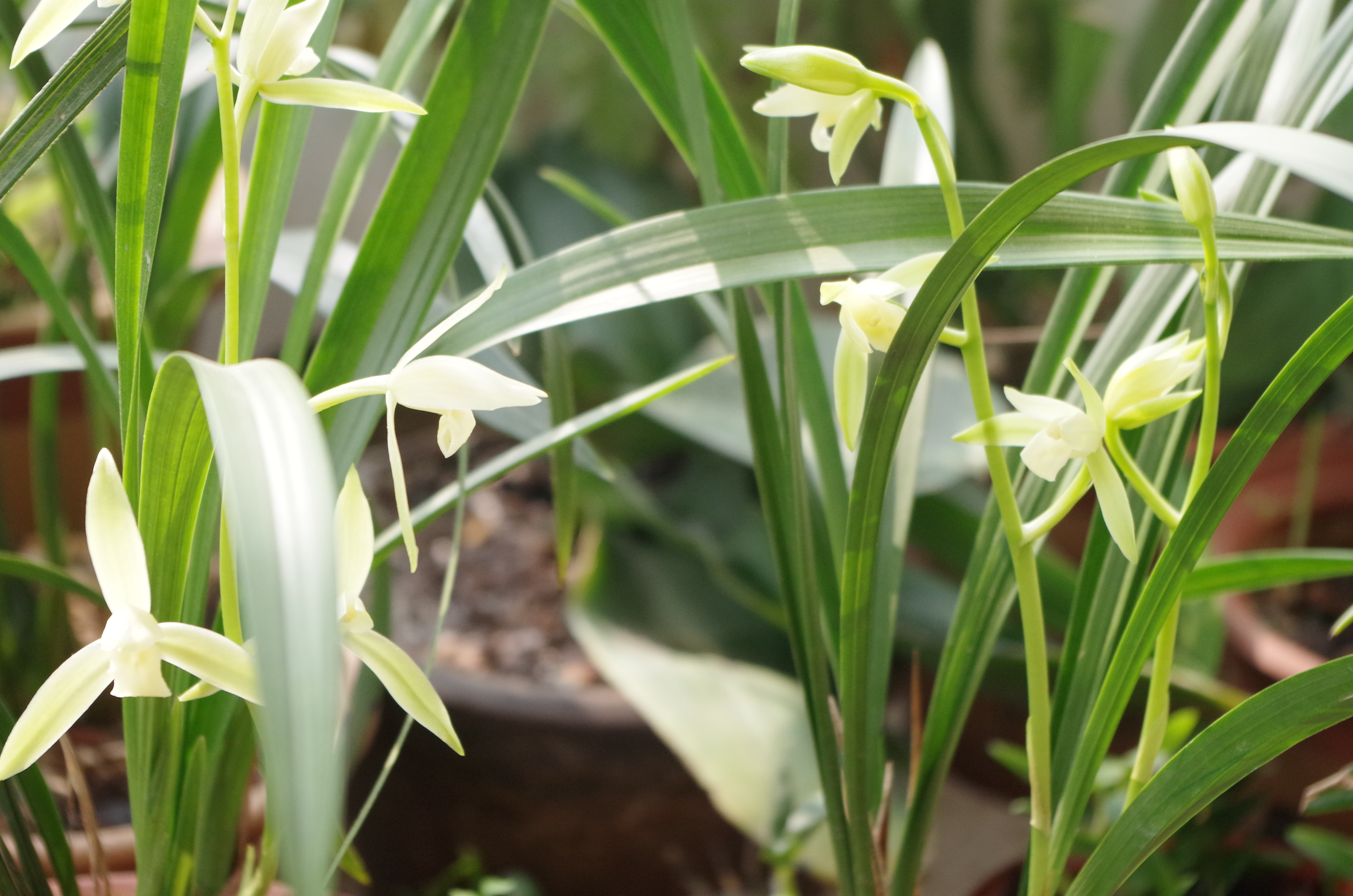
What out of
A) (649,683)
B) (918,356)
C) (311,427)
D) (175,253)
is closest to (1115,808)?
(649,683)

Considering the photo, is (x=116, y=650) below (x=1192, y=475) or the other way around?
below

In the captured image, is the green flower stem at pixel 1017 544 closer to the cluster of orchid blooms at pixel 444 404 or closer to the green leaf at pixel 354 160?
the cluster of orchid blooms at pixel 444 404

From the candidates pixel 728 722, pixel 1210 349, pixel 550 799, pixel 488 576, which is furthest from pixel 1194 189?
pixel 488 576

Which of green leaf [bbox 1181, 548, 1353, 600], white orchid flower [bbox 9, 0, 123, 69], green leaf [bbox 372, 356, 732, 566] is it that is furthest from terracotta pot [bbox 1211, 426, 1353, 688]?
white orchid flower [bbox 9, 0, 123, 69]

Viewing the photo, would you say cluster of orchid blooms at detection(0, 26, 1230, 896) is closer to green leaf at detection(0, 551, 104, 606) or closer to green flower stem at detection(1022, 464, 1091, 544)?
green flower stem at detection(1022, 464, 1091, 544)

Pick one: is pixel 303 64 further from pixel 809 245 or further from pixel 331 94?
pixel 809 245

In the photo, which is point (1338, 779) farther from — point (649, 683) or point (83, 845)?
point (83, 845)

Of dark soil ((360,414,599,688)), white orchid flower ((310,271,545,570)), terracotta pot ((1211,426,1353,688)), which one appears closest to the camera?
white orchid flower ((310,271,545,570))
